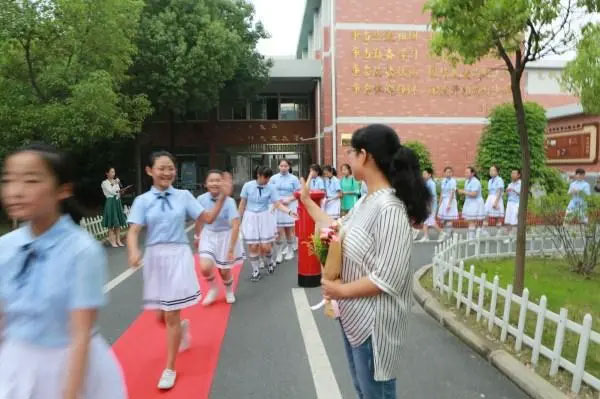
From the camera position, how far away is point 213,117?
88.1 ft

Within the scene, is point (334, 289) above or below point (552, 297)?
above

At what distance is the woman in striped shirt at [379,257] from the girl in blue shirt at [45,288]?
3.25ft

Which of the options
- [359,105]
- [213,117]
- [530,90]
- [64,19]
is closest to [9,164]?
[64,19]

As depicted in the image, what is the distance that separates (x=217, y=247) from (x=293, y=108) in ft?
74.4

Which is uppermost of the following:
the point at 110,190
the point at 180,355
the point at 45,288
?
the point at 45,288

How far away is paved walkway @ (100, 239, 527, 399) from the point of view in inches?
138

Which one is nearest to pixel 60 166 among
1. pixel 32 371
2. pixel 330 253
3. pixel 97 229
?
pixel 32 371

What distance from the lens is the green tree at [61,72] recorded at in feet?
31.0

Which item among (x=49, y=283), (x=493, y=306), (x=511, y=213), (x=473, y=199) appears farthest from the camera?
(x=473, y=199)

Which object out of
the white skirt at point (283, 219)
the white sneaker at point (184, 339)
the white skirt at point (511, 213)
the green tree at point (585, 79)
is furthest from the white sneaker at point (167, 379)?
the white skirt at point (511, 213)

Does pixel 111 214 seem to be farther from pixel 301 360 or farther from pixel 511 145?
pixel 511 145

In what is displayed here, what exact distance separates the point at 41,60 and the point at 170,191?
331 inches

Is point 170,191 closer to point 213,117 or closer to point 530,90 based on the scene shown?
point 213,117

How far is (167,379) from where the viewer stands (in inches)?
140
